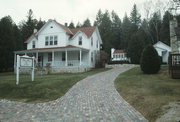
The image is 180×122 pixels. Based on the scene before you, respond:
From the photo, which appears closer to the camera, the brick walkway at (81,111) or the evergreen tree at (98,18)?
the brick walkway at (81,111)

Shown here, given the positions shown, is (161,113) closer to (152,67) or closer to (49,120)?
(49,120)

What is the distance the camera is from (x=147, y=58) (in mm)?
16734

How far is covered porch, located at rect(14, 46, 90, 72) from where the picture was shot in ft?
79.0

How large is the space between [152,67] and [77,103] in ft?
35.9

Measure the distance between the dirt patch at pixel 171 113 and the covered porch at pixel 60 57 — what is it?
17272 mm

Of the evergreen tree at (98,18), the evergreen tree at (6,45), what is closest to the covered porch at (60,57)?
the evergreen tree at (6,45)

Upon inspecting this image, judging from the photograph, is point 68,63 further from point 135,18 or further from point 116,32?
point 135,18

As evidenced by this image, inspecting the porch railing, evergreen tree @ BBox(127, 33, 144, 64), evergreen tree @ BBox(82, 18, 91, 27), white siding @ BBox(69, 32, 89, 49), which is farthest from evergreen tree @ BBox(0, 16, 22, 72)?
evergreen tree @ BBox(82, 18, 91, 27)

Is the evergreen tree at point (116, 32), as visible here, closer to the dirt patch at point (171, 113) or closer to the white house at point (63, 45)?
the white house at point (63, 45)

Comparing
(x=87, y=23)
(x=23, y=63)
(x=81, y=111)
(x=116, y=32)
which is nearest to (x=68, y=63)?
(x=23, y=63)

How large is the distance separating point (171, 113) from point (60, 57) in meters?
23.0

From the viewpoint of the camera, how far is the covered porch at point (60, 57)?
24078mm

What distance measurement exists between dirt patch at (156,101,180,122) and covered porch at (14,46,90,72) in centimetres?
1727

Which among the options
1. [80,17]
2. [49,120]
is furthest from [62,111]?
[80,17]
